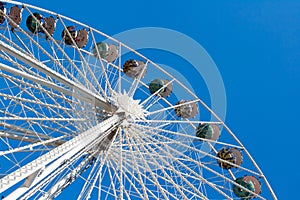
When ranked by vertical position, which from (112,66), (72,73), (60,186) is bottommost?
(60,186)

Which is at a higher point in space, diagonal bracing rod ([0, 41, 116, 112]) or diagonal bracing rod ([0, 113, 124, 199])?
diagonal bracing rod ([0, 41, 116, 112])

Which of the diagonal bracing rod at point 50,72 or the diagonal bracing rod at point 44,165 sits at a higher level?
the diagonal bracing rod at point 50,72

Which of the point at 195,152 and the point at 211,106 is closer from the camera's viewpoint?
the point at 195,152

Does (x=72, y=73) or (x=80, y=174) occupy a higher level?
(x=72, y=73)

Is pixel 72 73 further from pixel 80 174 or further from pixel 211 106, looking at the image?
pixel 211 106

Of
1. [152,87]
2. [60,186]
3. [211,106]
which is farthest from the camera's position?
[152,87]

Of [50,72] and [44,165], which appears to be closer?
[44,165]

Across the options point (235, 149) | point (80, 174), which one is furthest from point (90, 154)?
point (235, 149)

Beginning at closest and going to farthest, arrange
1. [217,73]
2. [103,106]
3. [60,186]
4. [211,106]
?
[60,186], [103,106], [217,73], [211,106]

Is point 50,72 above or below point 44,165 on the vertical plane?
above

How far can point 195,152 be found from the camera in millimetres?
18703

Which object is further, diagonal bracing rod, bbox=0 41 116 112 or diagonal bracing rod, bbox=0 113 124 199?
diagonal bracing rod, bbox=0 41 116 112

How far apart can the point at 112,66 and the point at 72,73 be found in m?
5.15

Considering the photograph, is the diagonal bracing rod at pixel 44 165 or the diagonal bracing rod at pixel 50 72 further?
the diagonal bracing rod at pixel 50 72
